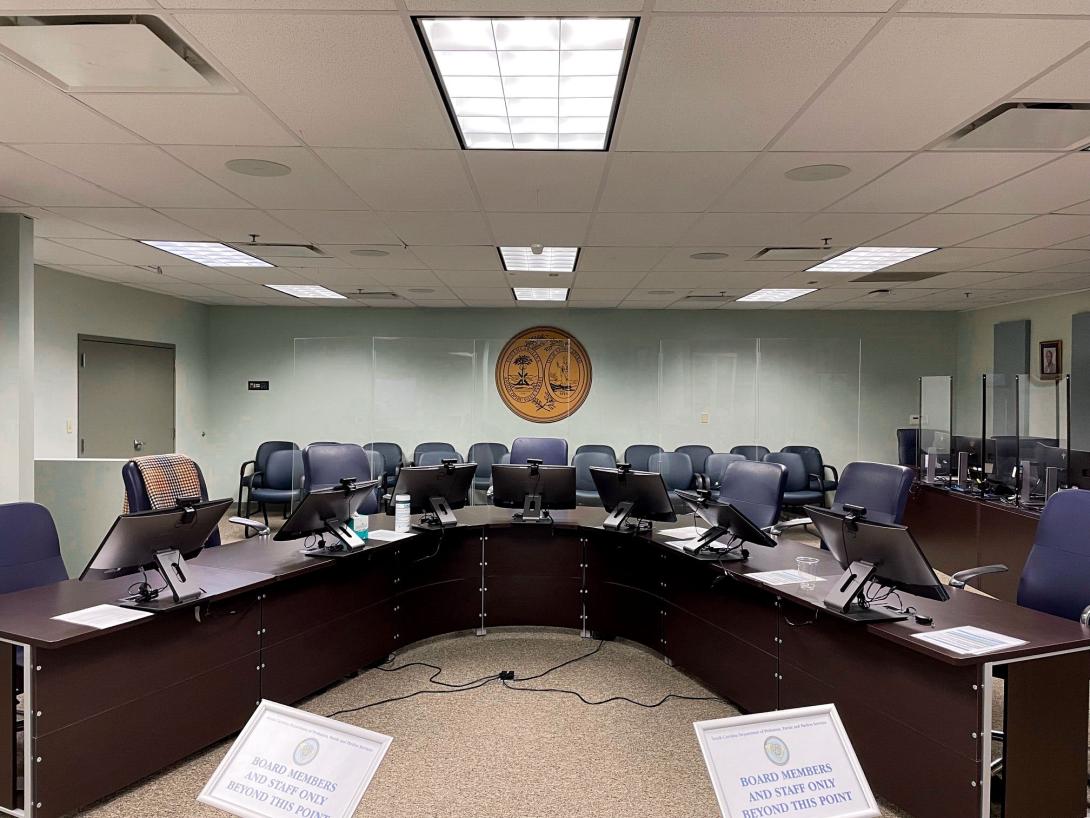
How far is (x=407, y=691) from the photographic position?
3.49 meters

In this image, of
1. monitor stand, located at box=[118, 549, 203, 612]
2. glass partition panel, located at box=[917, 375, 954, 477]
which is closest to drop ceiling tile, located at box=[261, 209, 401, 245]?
monitor stand, located at box=[118, 549, 203, 612]

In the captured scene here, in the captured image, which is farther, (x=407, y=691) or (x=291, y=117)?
(x=407, y=691)

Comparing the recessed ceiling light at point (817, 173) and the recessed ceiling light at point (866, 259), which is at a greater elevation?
the recessed ceiling light at point (866, 259)

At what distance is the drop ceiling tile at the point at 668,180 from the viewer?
3154mm

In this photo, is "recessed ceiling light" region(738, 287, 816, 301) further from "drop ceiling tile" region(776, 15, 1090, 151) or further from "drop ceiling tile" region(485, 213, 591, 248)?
"drop ceiling tile" region(776, 15, 1090, 151)

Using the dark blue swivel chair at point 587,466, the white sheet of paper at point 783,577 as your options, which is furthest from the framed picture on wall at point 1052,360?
the white sheet of paper at point 783,577

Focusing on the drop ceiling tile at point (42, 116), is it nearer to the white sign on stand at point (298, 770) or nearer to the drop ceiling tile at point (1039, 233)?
the white sign on stand at point (298, 770)

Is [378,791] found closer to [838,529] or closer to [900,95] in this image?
[838,529]

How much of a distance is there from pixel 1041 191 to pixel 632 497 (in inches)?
108

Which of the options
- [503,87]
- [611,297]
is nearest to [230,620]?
[503,87]

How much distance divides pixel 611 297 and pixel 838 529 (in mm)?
5243

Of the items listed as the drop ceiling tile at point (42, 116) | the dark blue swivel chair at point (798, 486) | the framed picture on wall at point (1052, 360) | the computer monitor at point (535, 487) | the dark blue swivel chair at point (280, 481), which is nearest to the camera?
the drop ceiling tile at point (42, 116)

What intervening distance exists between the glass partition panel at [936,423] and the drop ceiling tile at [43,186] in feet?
22.9

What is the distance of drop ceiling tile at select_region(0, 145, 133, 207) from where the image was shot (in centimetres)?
331
